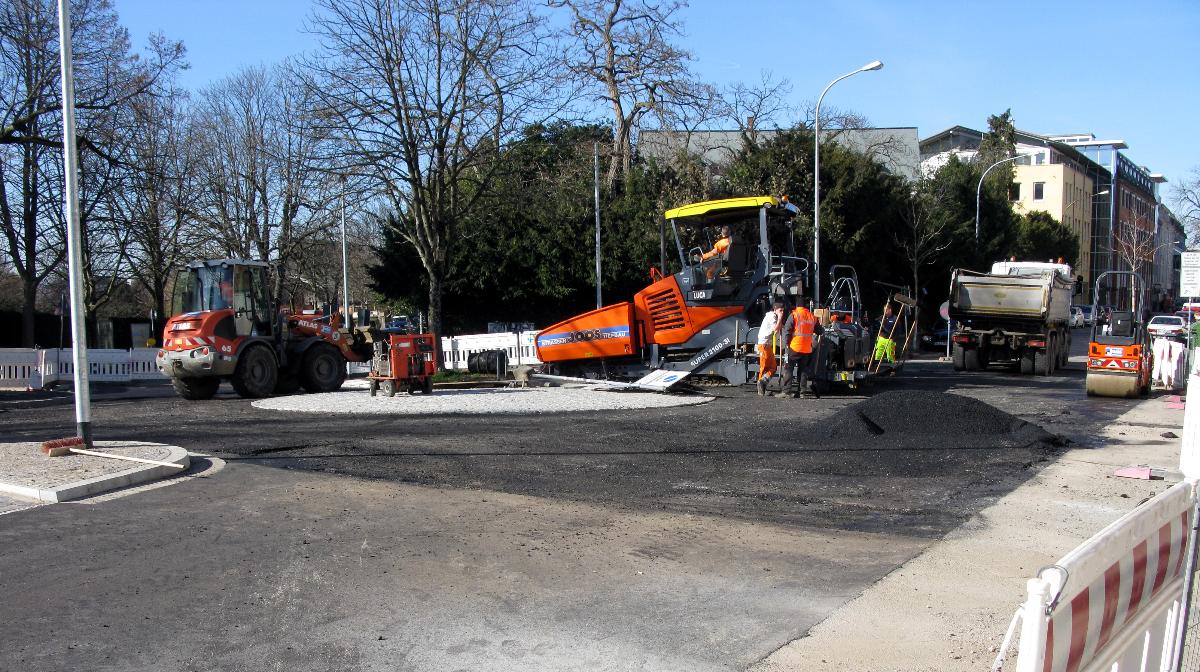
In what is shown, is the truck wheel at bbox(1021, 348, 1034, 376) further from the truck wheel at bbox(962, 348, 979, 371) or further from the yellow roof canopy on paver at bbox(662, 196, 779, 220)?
the yellow roof canopy on paver at bbox(662, 196, 779, 220)

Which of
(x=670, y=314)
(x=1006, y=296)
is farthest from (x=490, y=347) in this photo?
(x=1006, y=296)

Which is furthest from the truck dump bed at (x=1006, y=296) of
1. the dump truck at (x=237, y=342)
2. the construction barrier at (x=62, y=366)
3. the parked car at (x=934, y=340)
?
the construction barrier at (x=62, y=366)

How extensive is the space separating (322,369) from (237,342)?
1.97 m

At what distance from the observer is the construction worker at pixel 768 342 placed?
53.2 ft

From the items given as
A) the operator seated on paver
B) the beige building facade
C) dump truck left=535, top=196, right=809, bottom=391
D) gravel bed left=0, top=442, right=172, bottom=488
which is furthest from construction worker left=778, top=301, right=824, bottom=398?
the beige building facade

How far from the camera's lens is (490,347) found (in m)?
27.7

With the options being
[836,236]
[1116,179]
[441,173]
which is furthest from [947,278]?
[1116,179]

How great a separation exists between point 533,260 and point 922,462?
2470 centimetres

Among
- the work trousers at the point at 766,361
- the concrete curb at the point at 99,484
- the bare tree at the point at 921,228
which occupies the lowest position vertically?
the concrete curb at the point at 99,484

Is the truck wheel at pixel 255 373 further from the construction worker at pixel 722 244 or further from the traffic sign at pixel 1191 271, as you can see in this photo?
the traffic sign at pixel 1191 271

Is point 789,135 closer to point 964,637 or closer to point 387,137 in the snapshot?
point 387,137

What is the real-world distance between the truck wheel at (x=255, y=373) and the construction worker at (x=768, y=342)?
30.7 ft

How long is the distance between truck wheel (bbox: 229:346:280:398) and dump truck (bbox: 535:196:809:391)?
225 inches

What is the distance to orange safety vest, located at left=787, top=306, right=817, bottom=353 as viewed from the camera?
50.6ft
